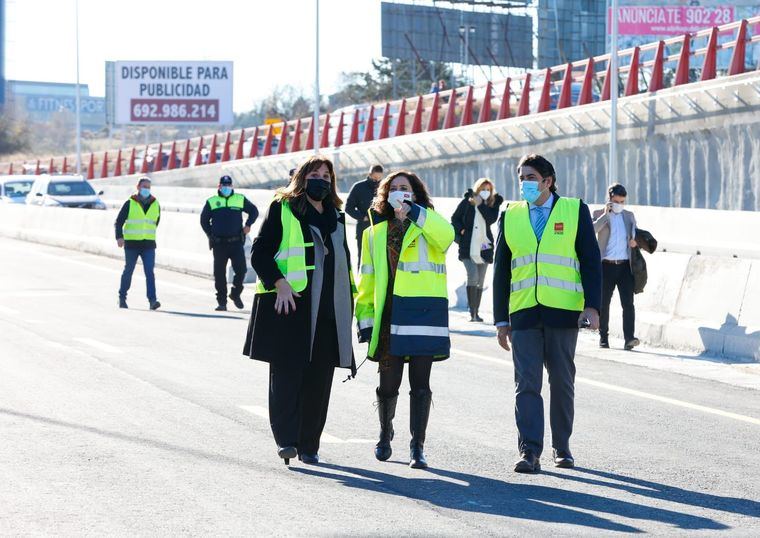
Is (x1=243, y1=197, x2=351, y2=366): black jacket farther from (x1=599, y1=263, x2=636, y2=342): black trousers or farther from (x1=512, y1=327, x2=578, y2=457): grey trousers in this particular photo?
(x1=599, y1=263, x2=636, y2=342): black trousers

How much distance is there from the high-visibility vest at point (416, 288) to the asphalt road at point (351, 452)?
27.4 inches

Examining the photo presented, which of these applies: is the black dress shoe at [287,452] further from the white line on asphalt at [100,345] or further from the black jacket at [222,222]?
the black jacket at [222,222]

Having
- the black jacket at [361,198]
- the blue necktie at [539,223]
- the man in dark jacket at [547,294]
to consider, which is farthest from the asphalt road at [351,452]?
the black jacket at [361,198]

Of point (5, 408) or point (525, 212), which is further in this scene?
point (5, 408)

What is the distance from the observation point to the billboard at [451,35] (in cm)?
8056

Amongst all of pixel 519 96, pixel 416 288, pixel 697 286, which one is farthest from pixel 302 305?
pixel 519 96

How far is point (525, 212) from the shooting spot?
916cm

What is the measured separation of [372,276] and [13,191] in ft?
143

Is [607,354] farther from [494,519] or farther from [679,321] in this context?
[494,519]

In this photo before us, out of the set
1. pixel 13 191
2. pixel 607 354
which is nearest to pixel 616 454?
pixel 607 354

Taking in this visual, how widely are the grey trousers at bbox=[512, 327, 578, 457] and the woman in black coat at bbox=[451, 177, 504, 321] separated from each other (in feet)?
31.8

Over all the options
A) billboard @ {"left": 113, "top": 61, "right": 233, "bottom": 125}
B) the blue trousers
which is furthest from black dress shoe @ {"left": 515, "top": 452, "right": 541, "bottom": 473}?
billboard @ {"left": 113, "top": 61, "right": 233, "bottom": 125}

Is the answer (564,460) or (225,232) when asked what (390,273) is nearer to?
(564,460)

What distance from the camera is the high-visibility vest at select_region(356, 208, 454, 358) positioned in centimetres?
897
